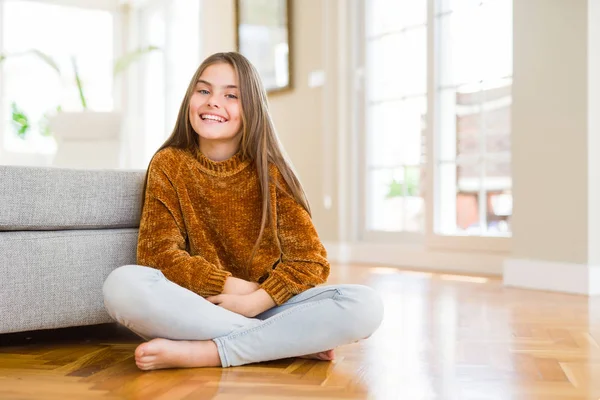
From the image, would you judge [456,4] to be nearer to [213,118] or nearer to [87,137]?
[87,137]

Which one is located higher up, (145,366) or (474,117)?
(474,117)

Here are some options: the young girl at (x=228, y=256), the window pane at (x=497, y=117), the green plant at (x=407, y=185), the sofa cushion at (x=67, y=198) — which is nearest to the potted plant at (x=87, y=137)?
the green plant at (x=407, y=185)

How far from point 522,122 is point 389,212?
130 cm

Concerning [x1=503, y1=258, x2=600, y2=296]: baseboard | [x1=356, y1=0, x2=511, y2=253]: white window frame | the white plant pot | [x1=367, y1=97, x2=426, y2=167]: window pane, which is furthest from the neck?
[x1=367, y1=97, x2=426, y2=167]: window pane

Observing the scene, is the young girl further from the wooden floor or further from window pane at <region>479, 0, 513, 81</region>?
window pane at <region>479, 0, 513, 81</region>

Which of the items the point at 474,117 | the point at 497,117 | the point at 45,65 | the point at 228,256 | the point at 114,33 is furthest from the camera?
the point at 114,33

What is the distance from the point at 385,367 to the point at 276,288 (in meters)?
0.27

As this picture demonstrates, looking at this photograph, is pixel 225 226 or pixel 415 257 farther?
pixel 415 257

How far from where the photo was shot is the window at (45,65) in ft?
21.1

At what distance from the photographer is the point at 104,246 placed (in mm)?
1711

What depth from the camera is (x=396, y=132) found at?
13.9 ft

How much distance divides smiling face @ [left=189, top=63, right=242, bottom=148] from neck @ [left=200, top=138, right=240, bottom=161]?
14 millimetres

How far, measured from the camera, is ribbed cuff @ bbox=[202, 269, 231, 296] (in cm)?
145

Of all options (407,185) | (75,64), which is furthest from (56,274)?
(75,64)
